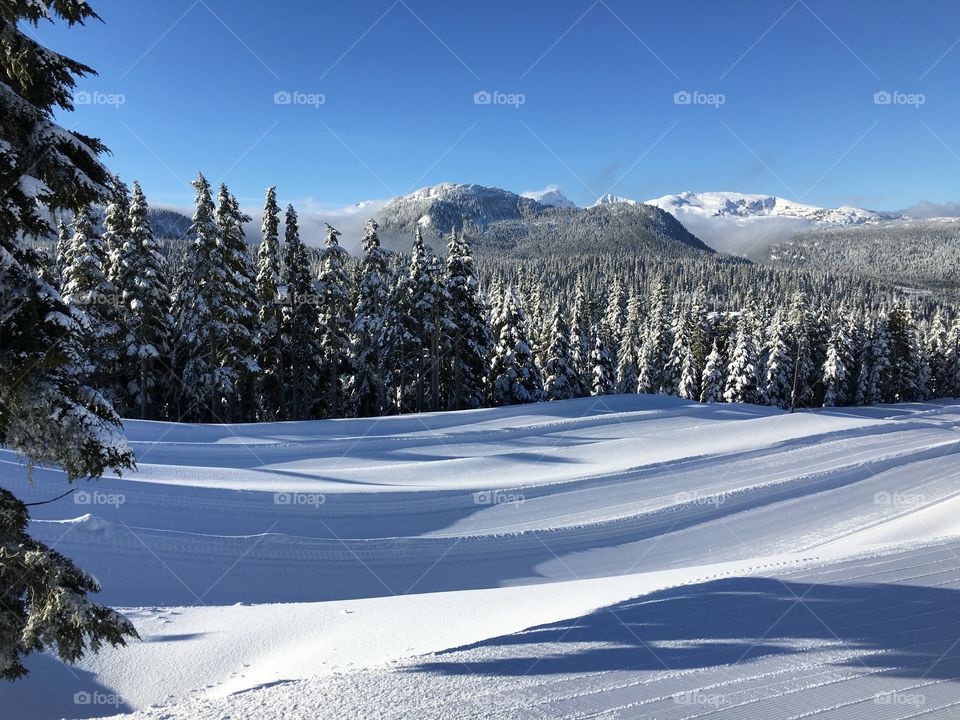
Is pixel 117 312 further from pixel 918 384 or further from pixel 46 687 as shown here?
pixel 918 384

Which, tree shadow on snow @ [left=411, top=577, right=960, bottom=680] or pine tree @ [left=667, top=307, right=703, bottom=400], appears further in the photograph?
pine tree @ [left=667, top=307, right=703, bottom=400]

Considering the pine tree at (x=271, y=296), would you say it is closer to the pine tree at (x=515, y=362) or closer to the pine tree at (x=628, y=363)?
the pine tree at (x=515, y=362)

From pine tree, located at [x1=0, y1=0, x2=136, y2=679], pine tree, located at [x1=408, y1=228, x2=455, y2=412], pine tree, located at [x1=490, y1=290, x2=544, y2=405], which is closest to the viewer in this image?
pine tree, located at [x1=0, y1=0, x2=136, y2=679]

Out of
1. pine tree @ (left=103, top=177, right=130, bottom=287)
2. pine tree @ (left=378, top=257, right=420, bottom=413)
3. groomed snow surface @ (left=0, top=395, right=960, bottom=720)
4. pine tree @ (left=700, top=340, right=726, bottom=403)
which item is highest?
pine tree @ (left=103, top=177, right=130, bottom=287)

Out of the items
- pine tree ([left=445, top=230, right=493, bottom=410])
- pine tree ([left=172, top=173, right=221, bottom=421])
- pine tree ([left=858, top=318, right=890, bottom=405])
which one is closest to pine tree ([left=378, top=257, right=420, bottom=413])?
pine tree ([left=445, top=230, right=493, bottom=410])

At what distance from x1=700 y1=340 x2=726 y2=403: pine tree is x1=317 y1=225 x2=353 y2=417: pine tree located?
32165 mm

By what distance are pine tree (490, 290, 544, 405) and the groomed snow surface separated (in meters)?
10.2

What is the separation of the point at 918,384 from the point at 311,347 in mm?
65982

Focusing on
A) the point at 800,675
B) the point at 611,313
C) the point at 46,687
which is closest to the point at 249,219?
the point at 46,687

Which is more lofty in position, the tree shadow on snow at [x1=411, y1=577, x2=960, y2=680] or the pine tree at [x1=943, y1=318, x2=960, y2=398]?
the pine tree at [x1=943, y1=318, x2=960, y2=398]

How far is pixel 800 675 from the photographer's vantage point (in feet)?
18.1

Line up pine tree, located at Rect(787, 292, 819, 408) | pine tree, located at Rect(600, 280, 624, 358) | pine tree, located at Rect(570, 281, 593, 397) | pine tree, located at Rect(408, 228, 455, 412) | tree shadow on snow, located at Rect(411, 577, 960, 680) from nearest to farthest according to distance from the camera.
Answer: tree shadow on snow, located at Rect(411, 577, 960, 680)
pine tree, located at Rect(408, 228, 455, 412)
pine tree, located at Rect(570, 281, 593, 397)
pine tree, located at Rect(787, 292, 819, 408)
pine tree, located at Rect(600, 280, 624, 358)

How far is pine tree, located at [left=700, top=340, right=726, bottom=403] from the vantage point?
4922 cm

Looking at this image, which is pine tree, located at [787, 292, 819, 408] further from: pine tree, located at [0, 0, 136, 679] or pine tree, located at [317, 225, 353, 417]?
pine tree, located at [0, 0, 136, 679]
